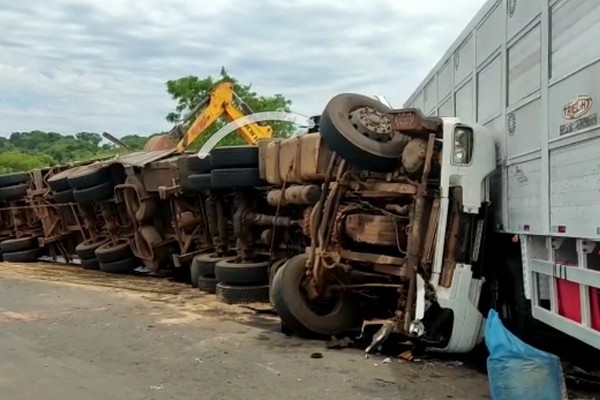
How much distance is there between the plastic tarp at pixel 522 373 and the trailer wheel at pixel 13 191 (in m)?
14.5

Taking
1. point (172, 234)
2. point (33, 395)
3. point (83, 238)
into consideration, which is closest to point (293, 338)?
point (33, 395)

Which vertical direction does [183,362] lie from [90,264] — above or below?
below

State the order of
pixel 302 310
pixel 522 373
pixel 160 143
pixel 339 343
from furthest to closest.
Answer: pixel 160 143
pixel 302 310
pixel 339 343
pixel 522 373

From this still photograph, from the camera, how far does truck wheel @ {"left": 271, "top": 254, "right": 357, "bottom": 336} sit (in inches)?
262

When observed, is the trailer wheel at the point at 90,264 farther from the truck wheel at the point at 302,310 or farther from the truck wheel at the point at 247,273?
the truck wheel at the point at 302,310

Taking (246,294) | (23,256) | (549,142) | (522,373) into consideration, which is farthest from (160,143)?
(522,373)

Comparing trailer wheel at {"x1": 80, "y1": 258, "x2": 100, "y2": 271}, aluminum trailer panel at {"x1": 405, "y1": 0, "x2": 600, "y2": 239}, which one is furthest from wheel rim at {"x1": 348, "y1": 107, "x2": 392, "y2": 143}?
trailer wheel at {"x1": 80, "y1": 258, "x2": 100, "y2": 271}

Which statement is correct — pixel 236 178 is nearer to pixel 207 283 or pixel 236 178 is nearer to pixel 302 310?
pixel 207 283

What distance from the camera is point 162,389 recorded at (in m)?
5.03

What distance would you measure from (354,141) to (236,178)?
10.5ft

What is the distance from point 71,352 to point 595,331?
417 cm

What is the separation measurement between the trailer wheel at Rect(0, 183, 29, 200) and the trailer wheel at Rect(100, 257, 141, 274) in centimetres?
468

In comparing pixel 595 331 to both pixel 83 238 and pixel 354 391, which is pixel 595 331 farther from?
pixel 83 238

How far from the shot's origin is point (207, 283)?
34.0ft
